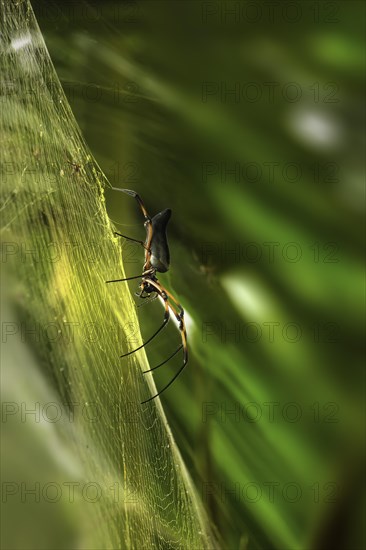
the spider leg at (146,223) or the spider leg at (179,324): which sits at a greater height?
the spider leg at (146,223)

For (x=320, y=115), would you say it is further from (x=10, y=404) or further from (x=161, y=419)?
(x=10, y=404)

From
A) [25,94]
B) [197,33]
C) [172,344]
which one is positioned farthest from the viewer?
[25,94]

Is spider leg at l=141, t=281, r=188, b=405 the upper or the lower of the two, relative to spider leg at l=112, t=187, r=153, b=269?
lower

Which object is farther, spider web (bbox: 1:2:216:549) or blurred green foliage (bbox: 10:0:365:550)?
spider web (bbox: 1:2:216:549)

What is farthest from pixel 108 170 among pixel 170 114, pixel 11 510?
pixel 11 510

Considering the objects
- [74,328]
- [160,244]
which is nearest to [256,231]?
[160,244]
